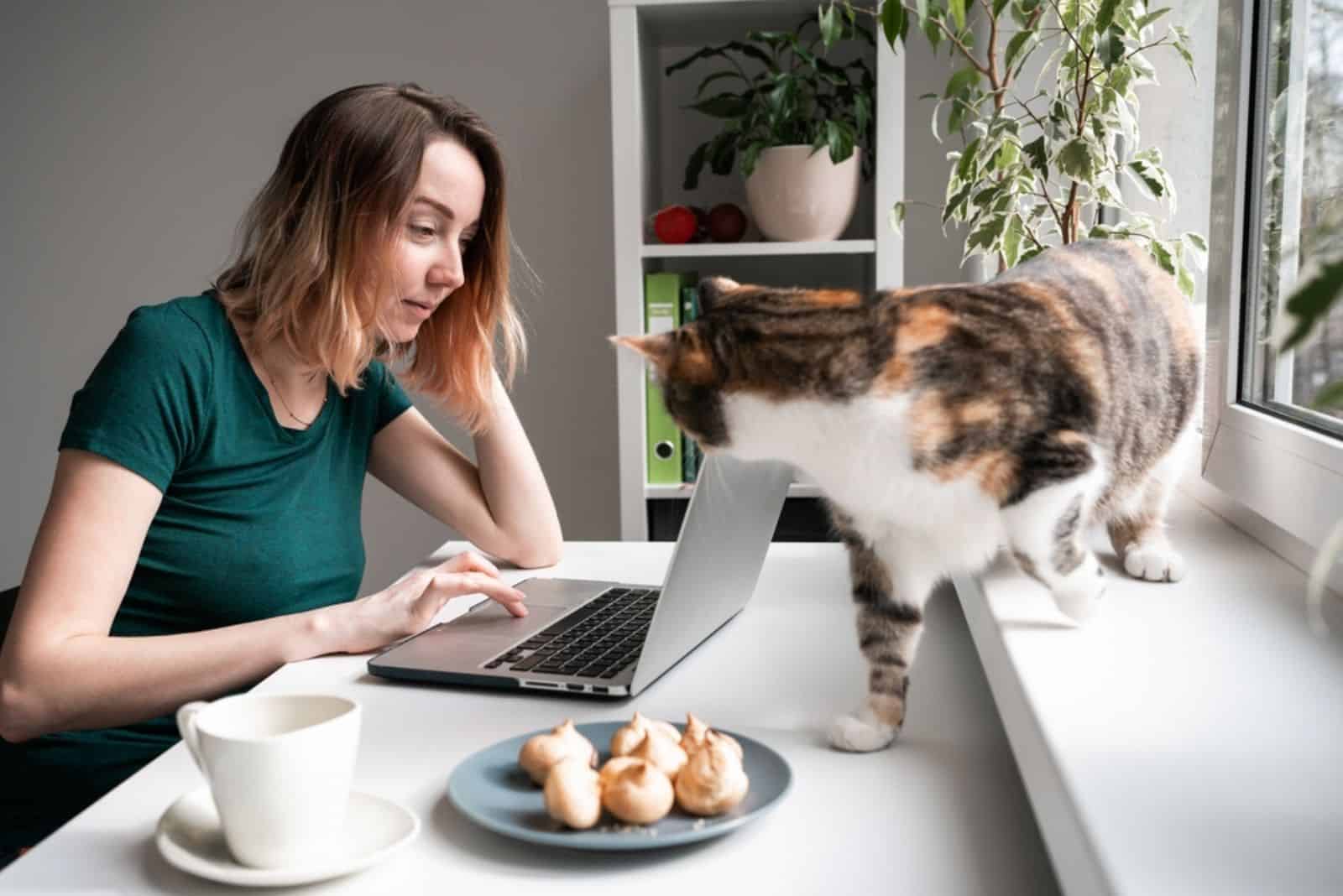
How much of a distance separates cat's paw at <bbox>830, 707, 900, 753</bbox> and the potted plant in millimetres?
1321

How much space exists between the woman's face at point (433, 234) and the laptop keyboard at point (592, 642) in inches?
16.3

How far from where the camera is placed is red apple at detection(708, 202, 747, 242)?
2.08 m

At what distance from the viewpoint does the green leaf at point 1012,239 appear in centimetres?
129

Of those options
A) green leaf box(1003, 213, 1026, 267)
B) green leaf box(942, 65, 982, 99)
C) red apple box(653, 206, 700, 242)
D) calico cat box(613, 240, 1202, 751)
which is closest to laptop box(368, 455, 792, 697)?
calico cat box(613, 240, 1202, 751)

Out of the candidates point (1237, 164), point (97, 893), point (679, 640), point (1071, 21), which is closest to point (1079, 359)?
point (679, 640)

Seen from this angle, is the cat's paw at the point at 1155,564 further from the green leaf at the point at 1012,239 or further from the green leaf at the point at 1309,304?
the green leaf at the point at 1309,304

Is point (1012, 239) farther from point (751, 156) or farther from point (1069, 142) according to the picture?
point (751, 156)

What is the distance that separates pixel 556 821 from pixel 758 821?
116mm

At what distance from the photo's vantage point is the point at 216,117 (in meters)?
2.55

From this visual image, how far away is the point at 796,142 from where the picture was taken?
1.98 metres

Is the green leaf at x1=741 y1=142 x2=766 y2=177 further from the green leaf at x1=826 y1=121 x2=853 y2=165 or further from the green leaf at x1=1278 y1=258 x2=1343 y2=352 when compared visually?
the green leaf at x1=1278 y1=258 x2=1343 y2=352

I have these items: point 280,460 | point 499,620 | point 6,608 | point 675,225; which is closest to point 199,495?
point 280,460

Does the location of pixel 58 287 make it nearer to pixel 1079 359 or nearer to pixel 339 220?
pixel 339 220

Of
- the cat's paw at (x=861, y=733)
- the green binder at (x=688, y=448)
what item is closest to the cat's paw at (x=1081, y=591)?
the cat's paw at (x=861, y=733)
